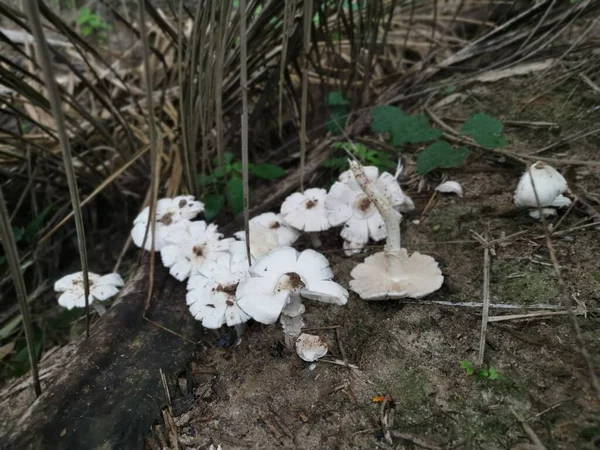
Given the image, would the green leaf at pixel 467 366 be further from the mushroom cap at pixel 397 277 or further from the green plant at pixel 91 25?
the green plant at pixel 91 25

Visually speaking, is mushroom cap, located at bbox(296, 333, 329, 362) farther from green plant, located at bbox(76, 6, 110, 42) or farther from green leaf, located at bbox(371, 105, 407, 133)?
green plant, located at bbox(76, 6, 110, 42)

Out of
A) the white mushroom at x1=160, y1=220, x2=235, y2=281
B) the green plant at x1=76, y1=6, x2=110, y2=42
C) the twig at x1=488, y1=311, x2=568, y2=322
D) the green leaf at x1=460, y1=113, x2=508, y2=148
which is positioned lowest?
the twig at x1=488, y1=311, x2=568, y2=322

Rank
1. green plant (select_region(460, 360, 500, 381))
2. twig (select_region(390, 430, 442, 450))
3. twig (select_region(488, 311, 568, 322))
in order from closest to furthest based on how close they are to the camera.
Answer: twig (select_region(390, 430, 442, 450)), green plant (select_region(460, 360, 500, 381)), twig (select_region(488, 311, 568, 322))

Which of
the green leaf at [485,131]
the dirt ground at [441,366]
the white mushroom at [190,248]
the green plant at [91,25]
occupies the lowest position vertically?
the dirt ground at [441,366]

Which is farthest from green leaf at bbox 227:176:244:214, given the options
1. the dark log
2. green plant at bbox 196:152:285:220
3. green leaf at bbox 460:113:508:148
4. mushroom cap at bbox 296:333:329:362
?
green leaf at bbox 460:113:508:148

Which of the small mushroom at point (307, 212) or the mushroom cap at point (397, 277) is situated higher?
the small mushroom at point (307, 212)

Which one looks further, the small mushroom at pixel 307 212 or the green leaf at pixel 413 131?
the green leaf at pixel 413 131

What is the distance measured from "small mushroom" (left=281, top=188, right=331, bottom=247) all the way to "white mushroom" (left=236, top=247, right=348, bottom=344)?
39 centimetres

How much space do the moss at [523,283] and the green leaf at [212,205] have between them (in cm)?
148

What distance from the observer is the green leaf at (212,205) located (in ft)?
7.91

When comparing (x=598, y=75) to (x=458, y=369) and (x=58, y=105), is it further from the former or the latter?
(x=58, y=105)

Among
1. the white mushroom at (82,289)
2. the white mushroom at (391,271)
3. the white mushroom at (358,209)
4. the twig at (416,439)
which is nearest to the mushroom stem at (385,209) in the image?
the white mushroom at (391,271)

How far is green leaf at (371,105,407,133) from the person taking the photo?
7.55 feet

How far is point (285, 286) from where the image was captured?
1554mm
